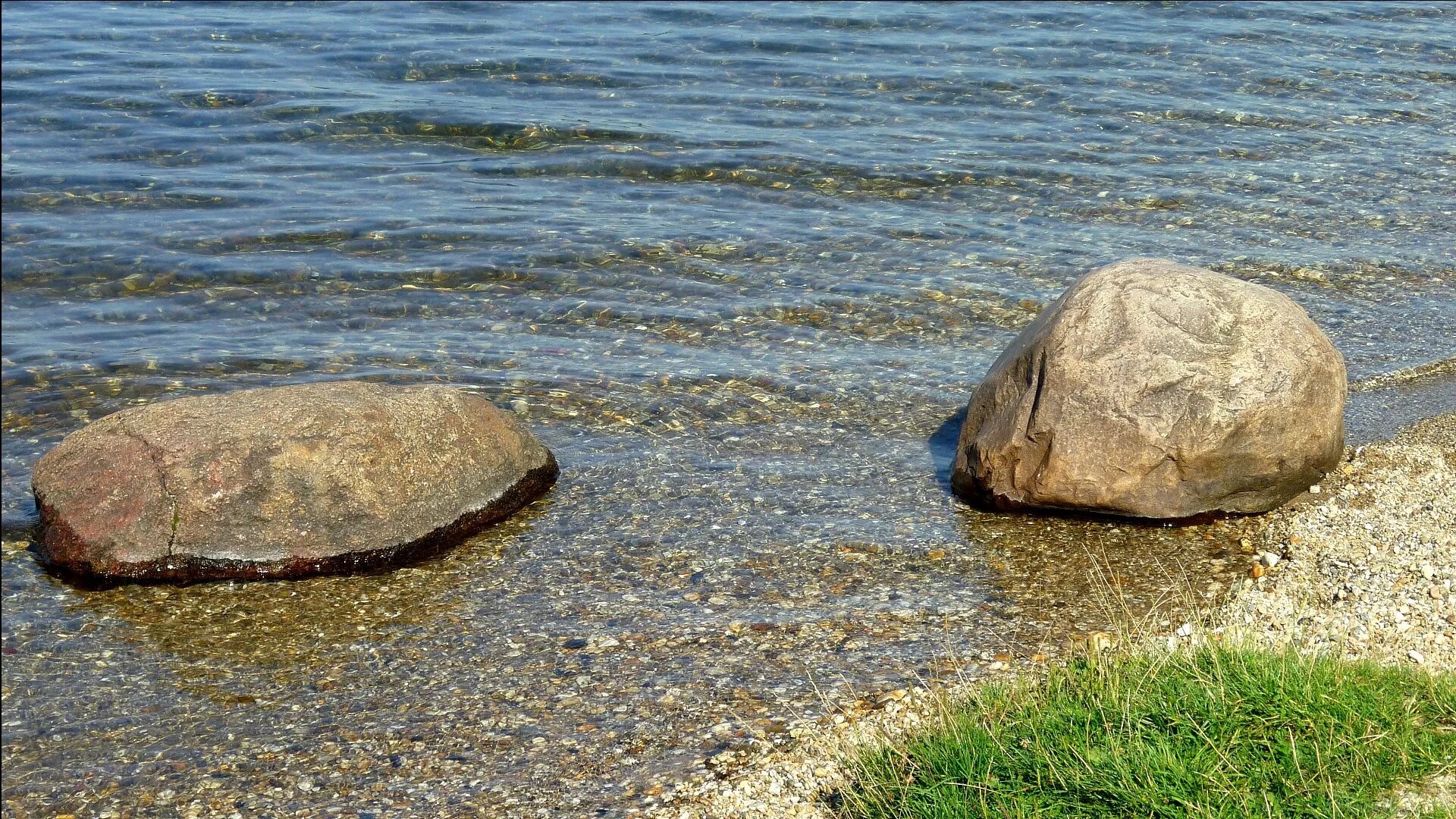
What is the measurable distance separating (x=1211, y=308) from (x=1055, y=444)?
3.87 ft

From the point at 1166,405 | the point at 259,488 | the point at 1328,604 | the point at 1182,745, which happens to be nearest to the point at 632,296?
the point at 259,488

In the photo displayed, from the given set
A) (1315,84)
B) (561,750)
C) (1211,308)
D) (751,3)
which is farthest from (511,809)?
(751,3)

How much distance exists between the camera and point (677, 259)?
12.4m

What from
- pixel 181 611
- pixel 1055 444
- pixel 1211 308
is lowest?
pixel 181 611

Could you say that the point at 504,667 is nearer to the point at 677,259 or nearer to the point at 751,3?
the point at 677,259

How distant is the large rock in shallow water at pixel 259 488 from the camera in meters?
7.29

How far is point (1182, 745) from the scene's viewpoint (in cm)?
486

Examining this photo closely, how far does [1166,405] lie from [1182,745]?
314cm

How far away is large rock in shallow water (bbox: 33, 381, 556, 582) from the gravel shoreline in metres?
2.79

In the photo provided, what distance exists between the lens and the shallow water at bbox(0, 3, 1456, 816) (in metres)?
6.25

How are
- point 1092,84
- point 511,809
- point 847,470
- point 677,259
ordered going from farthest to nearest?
point 1092,84 < point 677,259 < point 847,470 < point 511,809

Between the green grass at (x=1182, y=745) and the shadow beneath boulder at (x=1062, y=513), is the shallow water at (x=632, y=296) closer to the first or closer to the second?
the shadow beneath boulder at (x=1062, y=513)

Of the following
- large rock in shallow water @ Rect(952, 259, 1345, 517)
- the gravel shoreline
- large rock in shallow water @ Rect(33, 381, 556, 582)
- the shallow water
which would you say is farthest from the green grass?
large rock in shallow water @ Rect(33, 381, 556, 582)

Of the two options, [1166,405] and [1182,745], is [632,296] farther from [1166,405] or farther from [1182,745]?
[1182,745]
